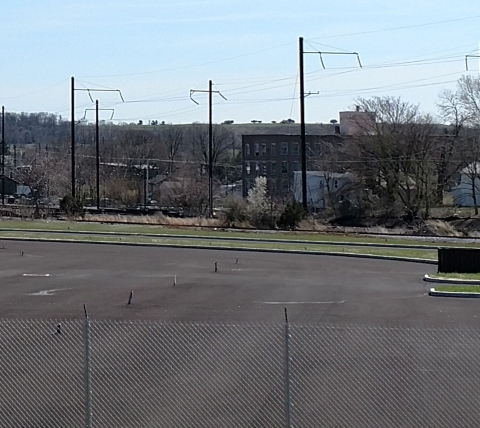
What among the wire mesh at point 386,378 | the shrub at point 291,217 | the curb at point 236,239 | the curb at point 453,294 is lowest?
the curb at point 453,294

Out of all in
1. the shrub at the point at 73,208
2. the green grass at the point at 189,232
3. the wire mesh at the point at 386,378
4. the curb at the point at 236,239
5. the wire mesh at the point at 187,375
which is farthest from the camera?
A: the shrub at the point at 73,208

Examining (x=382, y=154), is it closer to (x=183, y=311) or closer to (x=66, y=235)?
(x=66, y=235)

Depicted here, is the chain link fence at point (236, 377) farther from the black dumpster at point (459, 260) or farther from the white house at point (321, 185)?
the white house at point (321, 185)

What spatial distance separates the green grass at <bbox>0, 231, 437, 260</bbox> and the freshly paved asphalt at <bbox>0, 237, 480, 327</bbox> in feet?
6.33

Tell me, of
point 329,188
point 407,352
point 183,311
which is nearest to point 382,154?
point 329,188

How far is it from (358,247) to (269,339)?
25.3 m

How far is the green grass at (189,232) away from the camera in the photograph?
4619cm

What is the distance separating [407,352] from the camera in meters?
15.9

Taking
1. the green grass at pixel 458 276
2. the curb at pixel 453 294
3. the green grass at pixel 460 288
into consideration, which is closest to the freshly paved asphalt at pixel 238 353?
the curb at pixel 453 294

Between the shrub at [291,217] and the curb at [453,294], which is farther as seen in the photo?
the shrub at [291,217]

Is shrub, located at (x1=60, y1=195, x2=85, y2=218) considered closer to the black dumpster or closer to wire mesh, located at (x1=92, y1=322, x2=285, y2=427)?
the black dumpster

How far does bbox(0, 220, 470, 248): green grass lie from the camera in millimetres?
46188

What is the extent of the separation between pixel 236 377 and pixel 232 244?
2947cm

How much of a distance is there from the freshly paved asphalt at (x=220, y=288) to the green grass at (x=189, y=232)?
25.1ft
